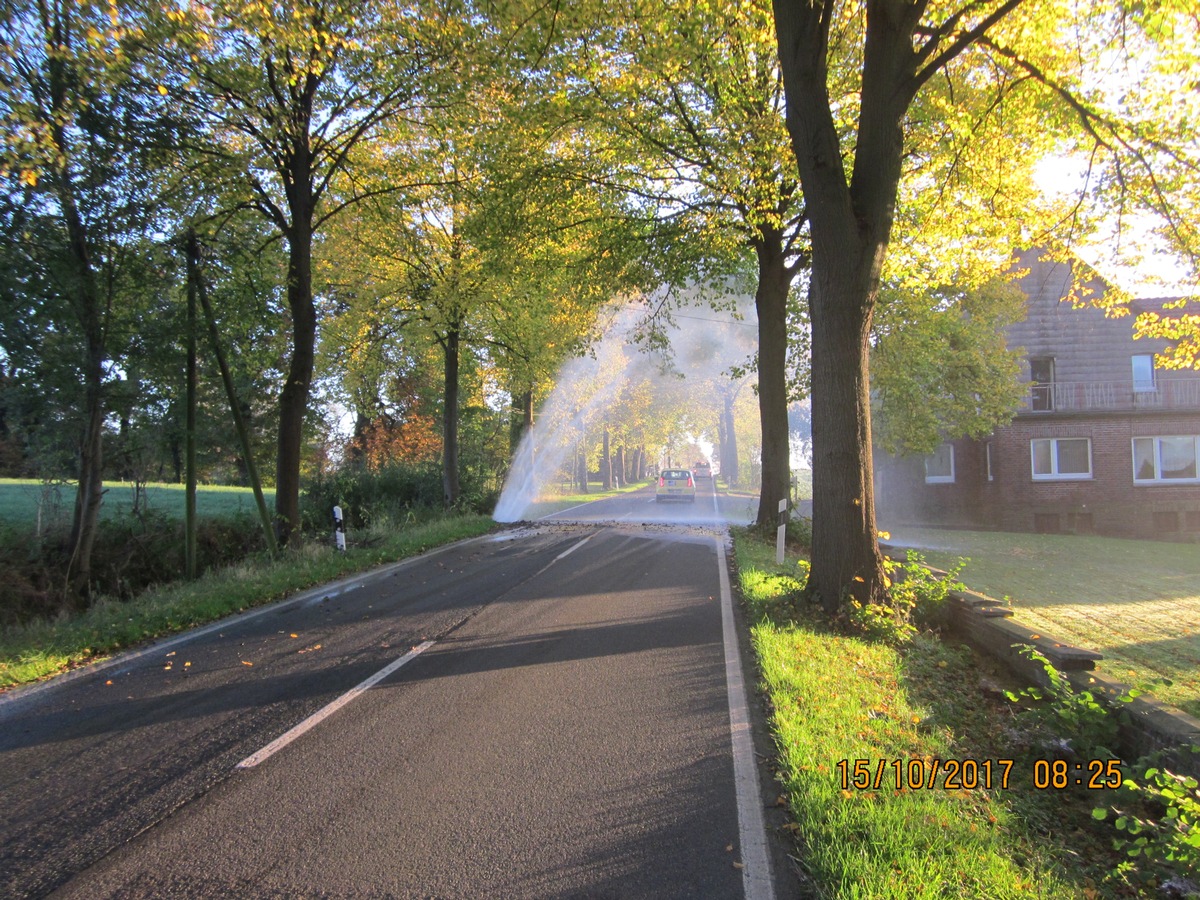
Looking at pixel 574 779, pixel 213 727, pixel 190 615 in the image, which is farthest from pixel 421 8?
pixel 574 779

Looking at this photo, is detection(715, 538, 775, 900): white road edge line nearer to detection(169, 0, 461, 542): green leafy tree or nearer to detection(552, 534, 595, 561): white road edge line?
detection(552, 534, 595, 561): white road edge line

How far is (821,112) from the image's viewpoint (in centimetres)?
776

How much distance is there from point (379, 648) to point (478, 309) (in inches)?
585

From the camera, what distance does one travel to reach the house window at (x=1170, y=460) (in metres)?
25.0

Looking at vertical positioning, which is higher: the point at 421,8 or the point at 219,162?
the point at 421,8

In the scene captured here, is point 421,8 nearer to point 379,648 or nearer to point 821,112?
point 821,112

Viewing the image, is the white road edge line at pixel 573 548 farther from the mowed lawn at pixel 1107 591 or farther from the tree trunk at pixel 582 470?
the tree trunk at pixel 582 470

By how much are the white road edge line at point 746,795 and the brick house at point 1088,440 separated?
23.2 m

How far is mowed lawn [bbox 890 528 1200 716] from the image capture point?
7.79 meters

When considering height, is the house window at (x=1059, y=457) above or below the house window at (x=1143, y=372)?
below

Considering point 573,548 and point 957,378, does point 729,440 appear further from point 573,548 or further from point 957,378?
point 573,548

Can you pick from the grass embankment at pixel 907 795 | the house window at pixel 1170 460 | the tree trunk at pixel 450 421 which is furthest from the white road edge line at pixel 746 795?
the house window at pixel 1170 460

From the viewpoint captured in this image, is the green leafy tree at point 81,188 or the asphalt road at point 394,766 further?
the green leafy tree at point 81,188

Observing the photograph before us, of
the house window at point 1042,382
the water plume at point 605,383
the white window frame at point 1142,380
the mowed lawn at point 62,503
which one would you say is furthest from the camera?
the water plume at point 605,383
